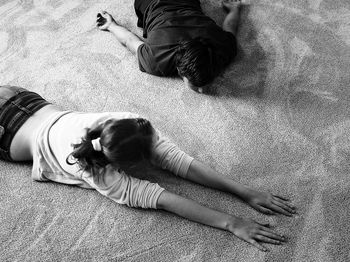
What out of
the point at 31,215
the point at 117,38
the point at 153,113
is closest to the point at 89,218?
the point at 31,215

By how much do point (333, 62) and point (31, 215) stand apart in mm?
1210

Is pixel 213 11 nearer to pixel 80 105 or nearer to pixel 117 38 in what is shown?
pixel 117 38

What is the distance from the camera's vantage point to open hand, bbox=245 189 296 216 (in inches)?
43.7

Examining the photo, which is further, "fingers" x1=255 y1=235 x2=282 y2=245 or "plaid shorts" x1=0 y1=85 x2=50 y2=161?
"plaid shorts" x1=0 y1=85 x2=50 y2=161

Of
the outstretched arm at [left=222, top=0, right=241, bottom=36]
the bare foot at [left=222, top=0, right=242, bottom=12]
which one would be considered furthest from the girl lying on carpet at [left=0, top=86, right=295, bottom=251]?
the bare foot at [left=222, top=0, right=242, bottom=12]

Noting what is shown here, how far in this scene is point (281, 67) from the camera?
1.52m

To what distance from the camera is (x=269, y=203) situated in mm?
1122

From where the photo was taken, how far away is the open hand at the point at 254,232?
1.05m

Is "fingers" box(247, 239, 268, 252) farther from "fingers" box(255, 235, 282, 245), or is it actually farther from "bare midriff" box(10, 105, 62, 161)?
"bare midriff" box(10, 105, 62, 161)

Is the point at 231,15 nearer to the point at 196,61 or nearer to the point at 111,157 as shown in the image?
the point at 196,61

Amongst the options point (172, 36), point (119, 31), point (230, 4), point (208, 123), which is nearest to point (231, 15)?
point (230, 4)

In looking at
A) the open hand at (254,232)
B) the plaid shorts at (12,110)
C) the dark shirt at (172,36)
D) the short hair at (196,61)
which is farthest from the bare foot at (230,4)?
the open hand at (254,232)

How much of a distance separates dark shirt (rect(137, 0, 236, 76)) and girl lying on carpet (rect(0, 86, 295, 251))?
15.3 inches

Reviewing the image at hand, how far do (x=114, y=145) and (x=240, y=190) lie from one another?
398 millimetres
